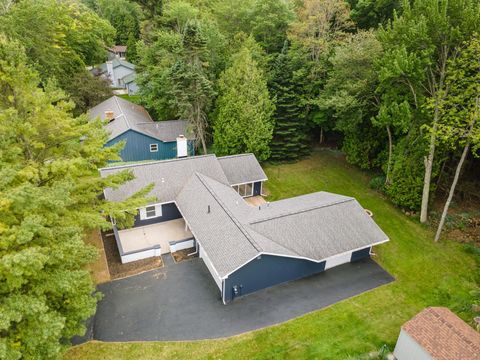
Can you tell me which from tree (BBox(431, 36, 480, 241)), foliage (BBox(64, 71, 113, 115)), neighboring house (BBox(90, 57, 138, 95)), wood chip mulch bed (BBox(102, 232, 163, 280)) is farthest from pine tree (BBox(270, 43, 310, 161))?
neighboring house (BBox(90, 57, 138, 95))

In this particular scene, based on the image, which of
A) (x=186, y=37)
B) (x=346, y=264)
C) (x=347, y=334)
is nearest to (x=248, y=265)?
(x=347, y=334)

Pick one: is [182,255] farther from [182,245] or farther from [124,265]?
[124,265]

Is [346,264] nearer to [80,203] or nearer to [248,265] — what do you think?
[248,265]

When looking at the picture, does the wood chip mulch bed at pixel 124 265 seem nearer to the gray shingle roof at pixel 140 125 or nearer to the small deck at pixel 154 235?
the small deck at pixel 154 235

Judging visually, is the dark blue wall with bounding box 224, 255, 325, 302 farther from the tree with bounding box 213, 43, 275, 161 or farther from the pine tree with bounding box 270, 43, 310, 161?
the pine tree with bounding box 270, 43, 310, 161

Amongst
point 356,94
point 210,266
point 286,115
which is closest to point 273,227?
point 210,266

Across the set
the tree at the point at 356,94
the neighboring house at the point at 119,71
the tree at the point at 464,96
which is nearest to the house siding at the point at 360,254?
the tree at the point at 464,96
